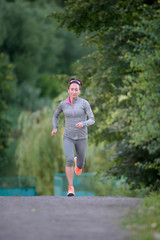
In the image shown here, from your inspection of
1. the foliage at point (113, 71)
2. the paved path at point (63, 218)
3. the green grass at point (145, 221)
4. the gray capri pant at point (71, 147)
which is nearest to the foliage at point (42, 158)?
the foliage at point (113, 71)

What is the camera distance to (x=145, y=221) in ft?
17.9

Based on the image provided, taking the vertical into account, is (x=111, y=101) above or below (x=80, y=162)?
above

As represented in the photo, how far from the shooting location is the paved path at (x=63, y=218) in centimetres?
507

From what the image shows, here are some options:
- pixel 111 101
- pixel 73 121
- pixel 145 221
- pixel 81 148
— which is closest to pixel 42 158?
pixel 111 101

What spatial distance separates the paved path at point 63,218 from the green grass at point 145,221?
0.39 feet

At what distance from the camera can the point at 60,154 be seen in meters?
24.7

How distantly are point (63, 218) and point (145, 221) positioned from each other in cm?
100

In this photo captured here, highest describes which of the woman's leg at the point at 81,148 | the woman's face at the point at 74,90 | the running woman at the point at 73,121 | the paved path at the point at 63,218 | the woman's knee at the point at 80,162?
the woman's face at the point at 74,90

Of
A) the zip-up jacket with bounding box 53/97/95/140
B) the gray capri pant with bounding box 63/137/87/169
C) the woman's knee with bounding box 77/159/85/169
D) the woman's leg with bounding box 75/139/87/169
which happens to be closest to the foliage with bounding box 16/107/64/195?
the woman's knee with bounding box 77/159/85/169

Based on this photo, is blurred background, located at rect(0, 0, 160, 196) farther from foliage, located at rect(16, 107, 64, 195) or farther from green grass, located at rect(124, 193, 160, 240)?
green grass, located at rect(124, 193, 160, 240)

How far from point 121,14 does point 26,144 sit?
13.2 meters

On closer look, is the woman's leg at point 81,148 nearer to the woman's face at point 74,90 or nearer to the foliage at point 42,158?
the woman's face at point 74,90

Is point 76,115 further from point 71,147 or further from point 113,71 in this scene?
point 113,71

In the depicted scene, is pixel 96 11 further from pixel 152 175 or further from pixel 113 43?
pixel 152 175
